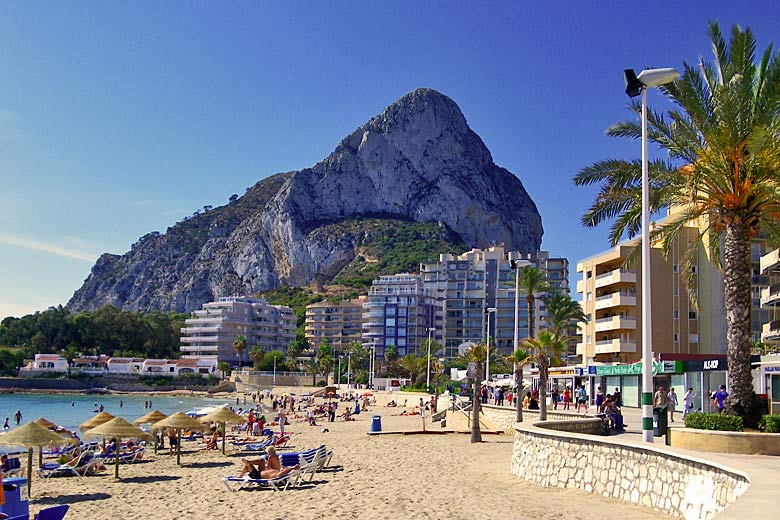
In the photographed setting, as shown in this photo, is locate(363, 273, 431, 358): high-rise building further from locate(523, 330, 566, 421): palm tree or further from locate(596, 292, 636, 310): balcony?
locate(523, 330, 566, 421): palm tree

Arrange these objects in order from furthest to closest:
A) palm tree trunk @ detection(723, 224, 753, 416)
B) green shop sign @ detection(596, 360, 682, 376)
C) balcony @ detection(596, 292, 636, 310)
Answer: balcony @ detection(596, 292, 636, 310) → green shop sign @ detection(596, 360, 682, 376) → palm tree trunk @ detection(723, 224, 753, 416)

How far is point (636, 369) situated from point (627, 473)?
72.1 ft

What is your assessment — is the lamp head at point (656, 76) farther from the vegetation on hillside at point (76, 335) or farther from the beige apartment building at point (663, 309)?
the vegetation on hillside at point (76, 335)

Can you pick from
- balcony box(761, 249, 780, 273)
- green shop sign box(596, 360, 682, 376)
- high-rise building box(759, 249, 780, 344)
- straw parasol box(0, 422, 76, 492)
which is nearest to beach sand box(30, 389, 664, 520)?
straw parasol box(0, 422, 76, 492)

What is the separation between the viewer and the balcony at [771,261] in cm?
3459

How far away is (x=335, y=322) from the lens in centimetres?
16000

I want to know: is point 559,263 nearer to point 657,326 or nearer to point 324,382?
point 324,382

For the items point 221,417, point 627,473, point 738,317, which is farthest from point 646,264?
point 221,417

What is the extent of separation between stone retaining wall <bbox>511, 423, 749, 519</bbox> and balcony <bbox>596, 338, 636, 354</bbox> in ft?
106

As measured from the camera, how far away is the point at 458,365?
109 m

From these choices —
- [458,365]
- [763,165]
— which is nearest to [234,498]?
[763,165]

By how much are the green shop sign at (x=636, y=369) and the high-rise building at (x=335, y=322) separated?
119512mm

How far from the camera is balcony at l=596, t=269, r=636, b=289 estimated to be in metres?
46.5

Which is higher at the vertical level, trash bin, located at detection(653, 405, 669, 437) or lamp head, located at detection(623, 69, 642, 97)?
lamp head, located at detection(623, 69, 642, 97)
